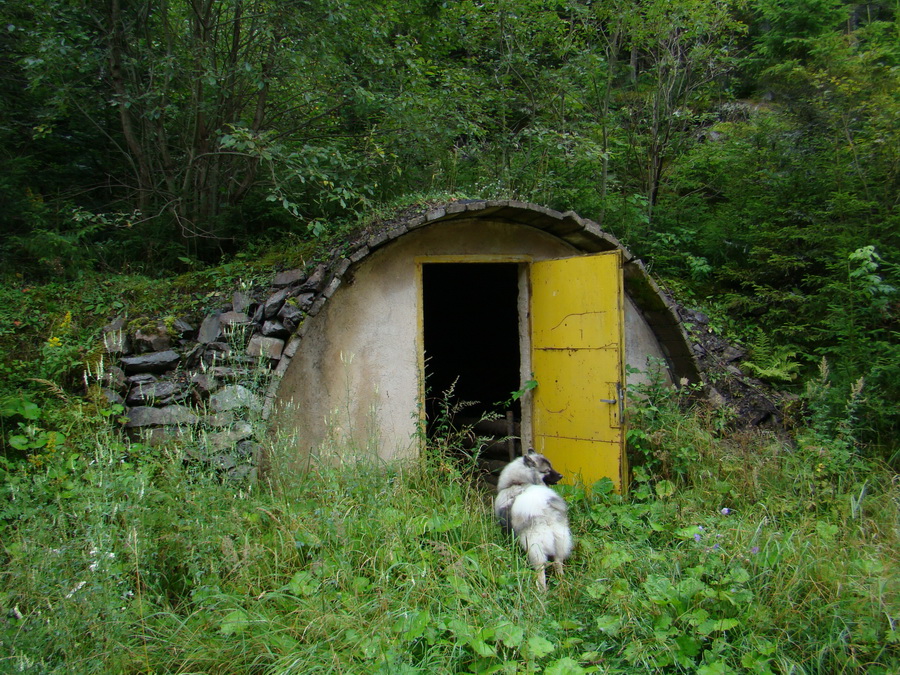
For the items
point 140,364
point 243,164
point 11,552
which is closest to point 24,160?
point 243,164

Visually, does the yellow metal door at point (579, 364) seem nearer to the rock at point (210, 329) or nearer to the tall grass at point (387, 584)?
the tall grass at point (387, 584)

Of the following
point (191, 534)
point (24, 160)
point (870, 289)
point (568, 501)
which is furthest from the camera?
point (24, 160)

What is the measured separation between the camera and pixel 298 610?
302 centimetres

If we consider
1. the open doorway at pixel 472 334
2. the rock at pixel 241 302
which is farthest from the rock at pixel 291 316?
the open doorway at pixel 472 334

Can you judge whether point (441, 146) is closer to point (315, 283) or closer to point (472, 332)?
point (472, 332)

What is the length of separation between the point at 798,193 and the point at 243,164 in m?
7.26

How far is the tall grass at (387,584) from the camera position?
2803mm

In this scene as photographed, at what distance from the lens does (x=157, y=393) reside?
191 inches

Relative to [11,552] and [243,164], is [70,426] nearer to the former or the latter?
[11,552]

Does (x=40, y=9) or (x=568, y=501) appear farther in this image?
(x=40, y=9)

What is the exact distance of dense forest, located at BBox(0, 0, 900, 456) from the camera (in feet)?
21.7

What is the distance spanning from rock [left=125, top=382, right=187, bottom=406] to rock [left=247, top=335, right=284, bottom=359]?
0.64 m

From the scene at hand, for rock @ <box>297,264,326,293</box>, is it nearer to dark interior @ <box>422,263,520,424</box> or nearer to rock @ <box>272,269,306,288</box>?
rock @ <box>272,269,306,288</box>

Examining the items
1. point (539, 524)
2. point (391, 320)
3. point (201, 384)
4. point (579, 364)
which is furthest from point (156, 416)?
point (579, 364)
